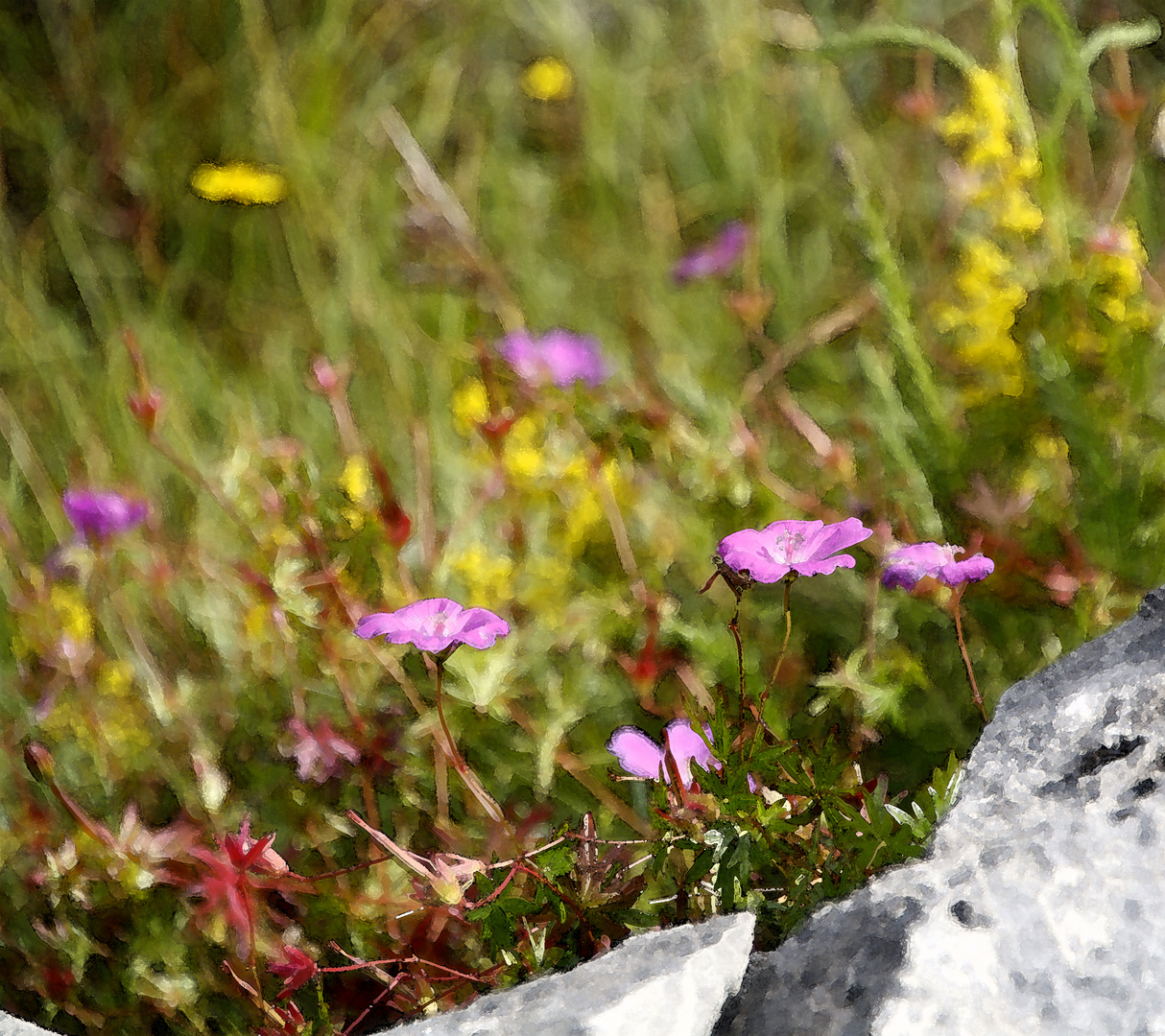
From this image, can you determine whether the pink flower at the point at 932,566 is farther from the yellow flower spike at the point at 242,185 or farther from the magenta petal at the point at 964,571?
the yellow flower spike at the point at 242,185

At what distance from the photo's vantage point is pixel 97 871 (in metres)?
1.21

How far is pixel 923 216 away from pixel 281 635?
155cm

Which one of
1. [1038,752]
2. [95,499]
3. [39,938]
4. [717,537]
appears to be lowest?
[39,938]

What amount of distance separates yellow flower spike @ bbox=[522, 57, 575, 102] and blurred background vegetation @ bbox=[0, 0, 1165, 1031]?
1.48 feet

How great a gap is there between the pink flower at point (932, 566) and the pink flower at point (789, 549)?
0.36 feet

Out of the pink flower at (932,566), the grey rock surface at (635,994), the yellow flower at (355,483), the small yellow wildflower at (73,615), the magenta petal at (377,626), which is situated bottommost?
the small yellow wildflower at (73,615)

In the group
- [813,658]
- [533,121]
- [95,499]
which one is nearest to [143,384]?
[95,499]

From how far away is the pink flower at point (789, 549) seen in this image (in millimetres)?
923

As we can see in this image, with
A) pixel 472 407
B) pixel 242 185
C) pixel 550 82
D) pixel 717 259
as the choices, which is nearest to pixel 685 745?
pixel 472 407

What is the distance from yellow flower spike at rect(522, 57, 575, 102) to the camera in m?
2.84

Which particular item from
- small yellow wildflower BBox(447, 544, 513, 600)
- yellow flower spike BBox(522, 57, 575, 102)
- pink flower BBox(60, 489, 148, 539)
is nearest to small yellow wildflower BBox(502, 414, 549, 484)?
small yellow wildflower BBox(447, 544, 513, 600)

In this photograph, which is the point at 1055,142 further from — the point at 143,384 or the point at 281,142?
the point at 281,142

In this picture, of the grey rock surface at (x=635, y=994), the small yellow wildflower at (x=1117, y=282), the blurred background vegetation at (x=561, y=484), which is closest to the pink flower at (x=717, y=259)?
the blurred background vegetation at (x=561, y=484)

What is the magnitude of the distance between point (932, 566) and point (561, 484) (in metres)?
0.56
